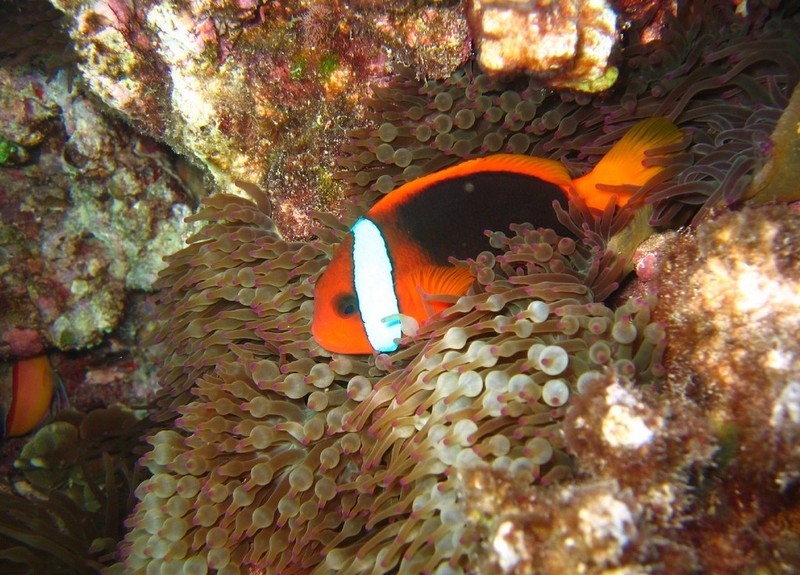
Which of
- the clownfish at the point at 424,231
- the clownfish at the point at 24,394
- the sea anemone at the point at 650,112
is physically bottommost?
the clownfish at the point at 24,394

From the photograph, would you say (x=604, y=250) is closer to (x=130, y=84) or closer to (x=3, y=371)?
(x=130, y=84)

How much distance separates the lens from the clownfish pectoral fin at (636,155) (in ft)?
6.80

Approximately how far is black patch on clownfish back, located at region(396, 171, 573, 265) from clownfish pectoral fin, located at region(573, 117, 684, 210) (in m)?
0.20

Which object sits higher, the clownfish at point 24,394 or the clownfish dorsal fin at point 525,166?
the clownfish dorsal fin at point 525,166

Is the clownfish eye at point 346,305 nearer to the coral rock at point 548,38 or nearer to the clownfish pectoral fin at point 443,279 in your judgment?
the clownfish pectoral fin at point 443,279

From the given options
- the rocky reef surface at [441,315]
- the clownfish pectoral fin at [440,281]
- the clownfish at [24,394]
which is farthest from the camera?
the clownfish at [24,394]

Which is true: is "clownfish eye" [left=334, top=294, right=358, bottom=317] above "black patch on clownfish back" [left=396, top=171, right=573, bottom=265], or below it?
below

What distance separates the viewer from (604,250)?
204 cm

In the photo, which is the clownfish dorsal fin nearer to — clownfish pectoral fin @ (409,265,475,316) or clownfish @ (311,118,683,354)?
clownfish @ (311,118,683,354)

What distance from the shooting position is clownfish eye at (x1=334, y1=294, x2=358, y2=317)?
2.17 metres

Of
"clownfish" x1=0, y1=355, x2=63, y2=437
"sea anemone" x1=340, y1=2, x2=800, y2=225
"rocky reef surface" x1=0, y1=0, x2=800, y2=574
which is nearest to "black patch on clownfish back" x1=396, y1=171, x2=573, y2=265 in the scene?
"rocky reef surface" x1=0, y1=0, x2=800, y2=574

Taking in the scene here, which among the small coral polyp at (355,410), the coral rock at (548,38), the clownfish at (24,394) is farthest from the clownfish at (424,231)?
the clownfish at (24,394)

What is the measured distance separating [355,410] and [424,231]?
78 centimetres

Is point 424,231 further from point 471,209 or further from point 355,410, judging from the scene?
point 355,410
